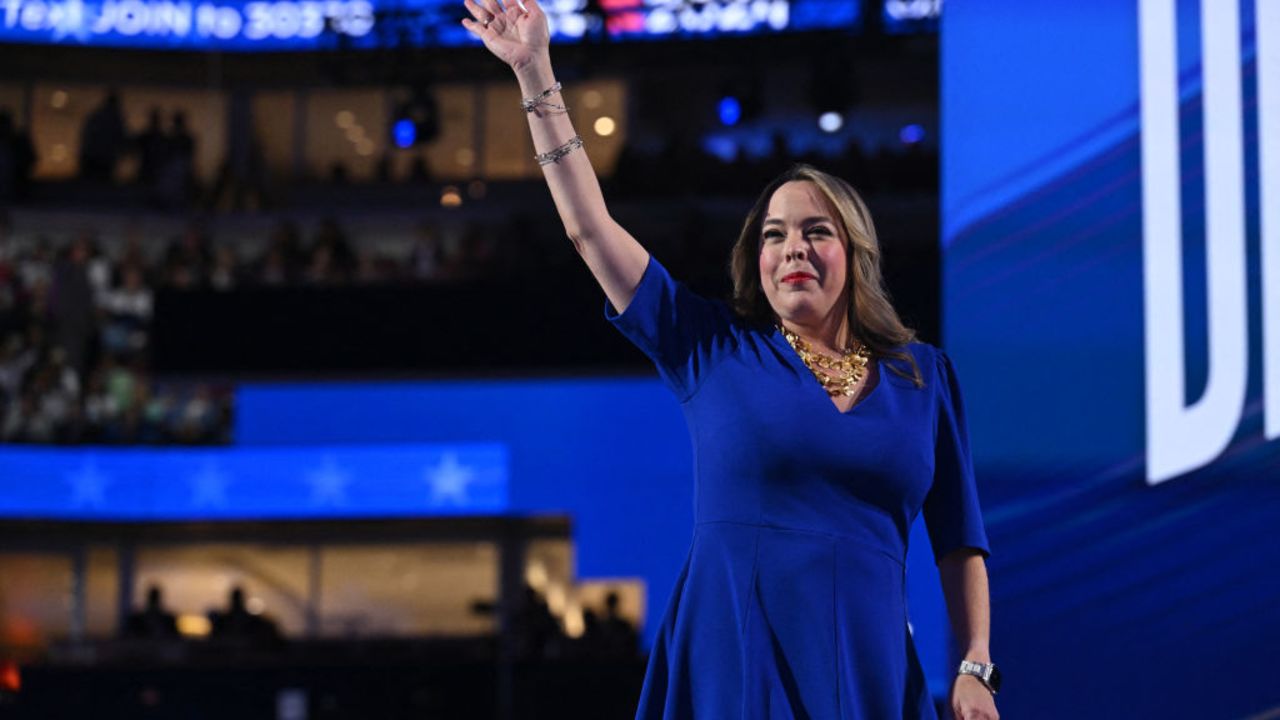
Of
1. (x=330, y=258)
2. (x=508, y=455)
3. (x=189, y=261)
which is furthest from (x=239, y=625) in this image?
(x=189, y=261)

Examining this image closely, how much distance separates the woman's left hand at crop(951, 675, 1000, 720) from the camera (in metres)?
1.95

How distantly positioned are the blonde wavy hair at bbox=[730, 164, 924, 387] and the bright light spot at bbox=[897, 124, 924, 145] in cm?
1246

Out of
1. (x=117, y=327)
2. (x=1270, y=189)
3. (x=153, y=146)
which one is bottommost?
(x=1270, y=189)

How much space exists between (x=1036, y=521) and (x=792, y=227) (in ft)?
3.94

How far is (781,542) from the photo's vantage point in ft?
6.02

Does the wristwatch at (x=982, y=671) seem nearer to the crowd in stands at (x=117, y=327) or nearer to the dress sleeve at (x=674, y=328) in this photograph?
the dress sleeve at (x=674, y=328)

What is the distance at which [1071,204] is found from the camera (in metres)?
2.92

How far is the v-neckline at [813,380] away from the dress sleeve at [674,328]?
6cm

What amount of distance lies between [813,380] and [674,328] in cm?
18

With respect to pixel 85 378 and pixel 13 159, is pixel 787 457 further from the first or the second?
pixel 13 159

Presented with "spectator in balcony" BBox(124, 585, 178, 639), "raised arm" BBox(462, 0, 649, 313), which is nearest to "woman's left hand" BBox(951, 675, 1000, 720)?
"raised arm" BBox(462, 0, 649, 313)

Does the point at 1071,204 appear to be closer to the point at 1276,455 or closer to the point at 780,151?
the point at 1276,455

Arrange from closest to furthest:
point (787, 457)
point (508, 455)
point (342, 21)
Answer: point (787, 457) < point (508, 455) < point (342, 21)

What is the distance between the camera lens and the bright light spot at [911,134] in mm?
14266
